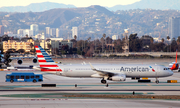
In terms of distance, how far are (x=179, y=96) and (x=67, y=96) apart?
16.1m

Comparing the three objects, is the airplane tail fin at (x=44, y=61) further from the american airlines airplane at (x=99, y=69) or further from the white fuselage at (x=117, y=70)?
the white fuselage at (x=117, y=70)

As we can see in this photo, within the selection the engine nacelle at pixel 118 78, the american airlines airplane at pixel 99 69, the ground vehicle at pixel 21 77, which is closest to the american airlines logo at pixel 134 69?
the american airlines airplane at pixel 99 69

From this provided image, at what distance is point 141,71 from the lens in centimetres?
5619

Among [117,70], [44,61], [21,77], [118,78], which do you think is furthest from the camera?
[21,77]

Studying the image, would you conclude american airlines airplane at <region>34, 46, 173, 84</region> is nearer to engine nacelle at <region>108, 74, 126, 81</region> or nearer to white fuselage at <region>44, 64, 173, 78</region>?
white fuselage at <region>44, 64, 173, 78</region>

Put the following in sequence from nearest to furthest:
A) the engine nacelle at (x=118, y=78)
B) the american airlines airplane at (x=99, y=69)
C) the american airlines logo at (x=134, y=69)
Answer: the engine nacelle at (x=118, y=78) < the american airlines airplane at (x=99, y=69) < the american airlines logo at (x=134, y=69)

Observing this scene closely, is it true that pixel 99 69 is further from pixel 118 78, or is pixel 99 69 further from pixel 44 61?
pixel 44 61

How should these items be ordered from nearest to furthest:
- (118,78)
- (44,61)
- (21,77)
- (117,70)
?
1. (118,78)
2. (117,70)
3. (44,61)
4. (21,77)

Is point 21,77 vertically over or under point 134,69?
under

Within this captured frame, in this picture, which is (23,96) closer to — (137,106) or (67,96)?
(67,96)

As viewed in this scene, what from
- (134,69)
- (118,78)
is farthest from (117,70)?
(134,69)

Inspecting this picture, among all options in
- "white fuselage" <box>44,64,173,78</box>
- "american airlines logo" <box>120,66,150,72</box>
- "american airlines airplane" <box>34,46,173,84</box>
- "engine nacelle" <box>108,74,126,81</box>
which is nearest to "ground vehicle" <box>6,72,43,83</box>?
"american airlines airplane" <box>34,46,173,84</box>

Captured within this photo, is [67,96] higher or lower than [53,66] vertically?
lower

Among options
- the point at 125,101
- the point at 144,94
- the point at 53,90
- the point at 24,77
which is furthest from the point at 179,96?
the point at 24,77
